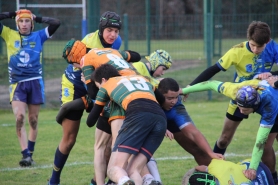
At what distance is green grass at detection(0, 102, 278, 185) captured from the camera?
A: 7090 millimetres

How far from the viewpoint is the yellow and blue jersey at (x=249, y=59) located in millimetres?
6730

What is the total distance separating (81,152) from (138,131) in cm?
357

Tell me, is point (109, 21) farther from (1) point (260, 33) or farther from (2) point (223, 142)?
(2) point (223, 142)

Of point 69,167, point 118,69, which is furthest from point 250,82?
point 69,167

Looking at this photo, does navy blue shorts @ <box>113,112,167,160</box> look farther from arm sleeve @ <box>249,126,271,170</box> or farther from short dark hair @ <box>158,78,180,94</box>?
arm sleeve @ <box>249,126,271,170</box>

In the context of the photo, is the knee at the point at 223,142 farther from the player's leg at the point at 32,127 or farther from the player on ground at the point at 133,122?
the player's leg at the point at 32,127

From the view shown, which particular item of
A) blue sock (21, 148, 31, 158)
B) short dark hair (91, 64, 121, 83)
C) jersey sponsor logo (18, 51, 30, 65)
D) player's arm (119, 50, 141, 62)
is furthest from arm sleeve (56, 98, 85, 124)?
jersey sponsor logo (18, 51, 30, 65)

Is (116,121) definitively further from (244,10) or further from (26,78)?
(244,10)

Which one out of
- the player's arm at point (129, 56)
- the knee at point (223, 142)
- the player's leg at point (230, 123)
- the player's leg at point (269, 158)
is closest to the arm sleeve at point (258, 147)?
the player's leg at point (269, 158)

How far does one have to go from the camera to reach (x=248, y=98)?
553cm

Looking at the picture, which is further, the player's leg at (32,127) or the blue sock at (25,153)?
the player's leg at (32,127)

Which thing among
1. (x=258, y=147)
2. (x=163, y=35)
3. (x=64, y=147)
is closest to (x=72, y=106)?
(x=64, y=147)

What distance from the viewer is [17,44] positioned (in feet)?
27.5

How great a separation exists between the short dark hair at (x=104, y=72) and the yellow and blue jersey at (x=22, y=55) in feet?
9.60
